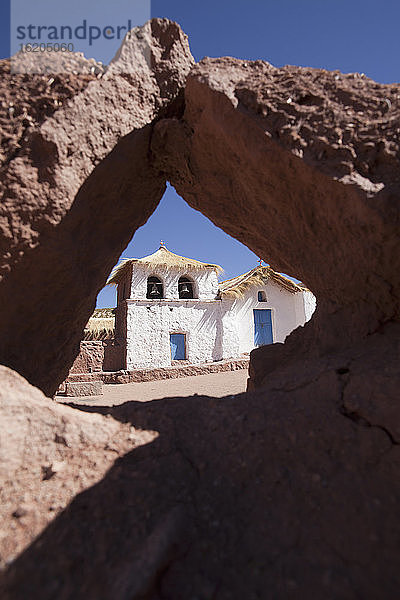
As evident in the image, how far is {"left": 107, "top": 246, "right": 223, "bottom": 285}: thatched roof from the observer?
14969 mm

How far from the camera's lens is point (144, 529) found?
1.24 m

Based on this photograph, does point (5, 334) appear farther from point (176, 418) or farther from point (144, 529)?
point (144, 529)

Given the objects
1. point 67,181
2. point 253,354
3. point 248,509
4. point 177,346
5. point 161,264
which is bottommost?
point 248,509

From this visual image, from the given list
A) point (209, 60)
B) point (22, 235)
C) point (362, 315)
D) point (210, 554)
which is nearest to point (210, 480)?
point (210, 554)

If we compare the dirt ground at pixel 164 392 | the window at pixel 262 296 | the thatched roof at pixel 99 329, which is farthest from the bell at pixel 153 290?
the window at pixel 262 296

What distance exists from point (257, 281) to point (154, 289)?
5868mm

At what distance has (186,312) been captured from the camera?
50.8 ft

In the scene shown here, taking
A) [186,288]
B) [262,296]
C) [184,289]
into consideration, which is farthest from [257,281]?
[184,289]

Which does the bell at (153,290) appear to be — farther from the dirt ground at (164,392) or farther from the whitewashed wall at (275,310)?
the dirt ground at (164,392)

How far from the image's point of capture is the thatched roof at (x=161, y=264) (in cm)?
1497

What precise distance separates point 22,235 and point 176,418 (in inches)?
60.1

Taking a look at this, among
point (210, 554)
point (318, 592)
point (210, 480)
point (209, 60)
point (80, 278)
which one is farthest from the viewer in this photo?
point (80, 278)

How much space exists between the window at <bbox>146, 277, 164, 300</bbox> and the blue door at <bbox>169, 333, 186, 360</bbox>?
2145 millimetres

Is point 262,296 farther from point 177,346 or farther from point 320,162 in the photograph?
point 320,162
